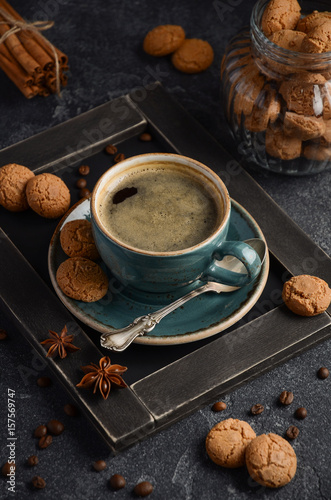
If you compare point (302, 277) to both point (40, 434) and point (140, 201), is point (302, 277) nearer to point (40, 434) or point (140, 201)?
point (140, 201)

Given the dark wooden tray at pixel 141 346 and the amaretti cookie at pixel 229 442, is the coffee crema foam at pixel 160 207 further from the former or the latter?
the amaretti cookie at pixel 229 442

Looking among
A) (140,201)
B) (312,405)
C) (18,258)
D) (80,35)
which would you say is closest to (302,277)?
(312,405)

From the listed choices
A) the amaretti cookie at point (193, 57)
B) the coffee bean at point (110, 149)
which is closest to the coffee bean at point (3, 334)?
the coffee bean at point (110, 149)

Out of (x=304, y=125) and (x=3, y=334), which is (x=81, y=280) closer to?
(x=3, y=334)

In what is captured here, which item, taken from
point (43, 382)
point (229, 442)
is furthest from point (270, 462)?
point (43, 382)

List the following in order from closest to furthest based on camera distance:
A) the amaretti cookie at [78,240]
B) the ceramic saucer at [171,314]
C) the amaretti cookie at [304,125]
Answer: the ceramic saucer at [171,314], the amaretti cookie at [78,240], the amaretti cookie at [304,125]

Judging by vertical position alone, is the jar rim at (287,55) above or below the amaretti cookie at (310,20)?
above

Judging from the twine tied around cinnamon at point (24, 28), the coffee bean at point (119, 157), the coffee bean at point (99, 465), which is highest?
the twine tied around cinnamon at point (24, 28)

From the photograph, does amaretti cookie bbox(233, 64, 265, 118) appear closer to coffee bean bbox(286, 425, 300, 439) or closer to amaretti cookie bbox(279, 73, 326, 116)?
amaretti cookie bbox(279, 73, 326, 116)
